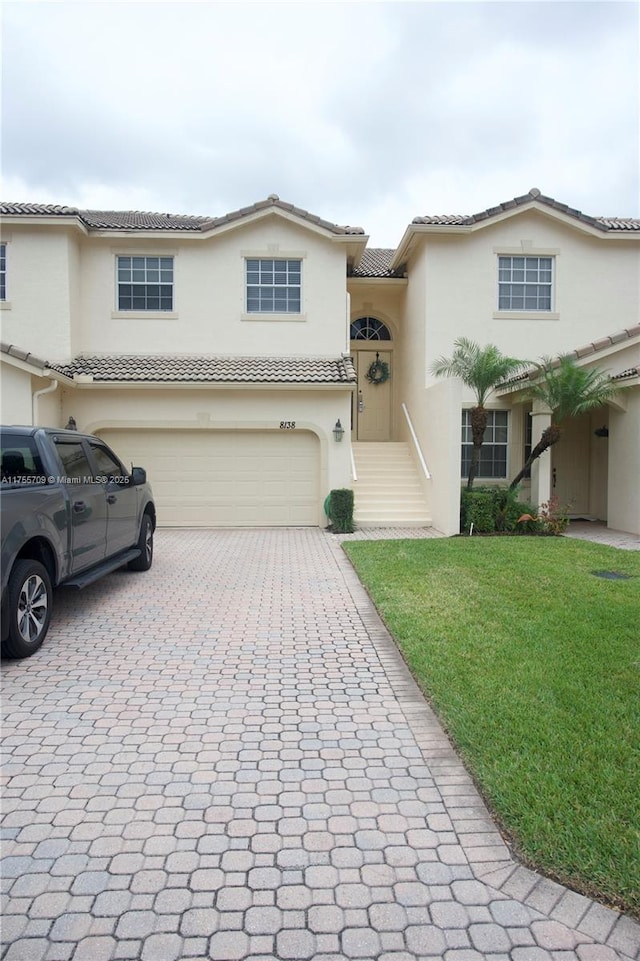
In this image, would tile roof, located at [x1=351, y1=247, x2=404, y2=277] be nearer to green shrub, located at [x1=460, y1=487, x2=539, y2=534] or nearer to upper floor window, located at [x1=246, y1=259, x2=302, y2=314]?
upper floor window, located at [x1=246, y1=259, x2=302, y2=314]

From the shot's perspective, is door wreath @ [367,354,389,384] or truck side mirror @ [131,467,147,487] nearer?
truck side mirror @ [131,467,147,487]

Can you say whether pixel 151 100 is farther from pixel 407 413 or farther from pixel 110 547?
pixel 407 413

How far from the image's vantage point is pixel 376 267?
1691cm

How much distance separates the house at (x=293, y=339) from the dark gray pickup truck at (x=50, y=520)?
5.48m

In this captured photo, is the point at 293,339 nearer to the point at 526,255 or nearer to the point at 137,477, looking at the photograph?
the point at 526,255

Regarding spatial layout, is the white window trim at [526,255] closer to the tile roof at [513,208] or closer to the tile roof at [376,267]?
the tile roof at [513,208]

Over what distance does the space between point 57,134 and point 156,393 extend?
5.75 meters

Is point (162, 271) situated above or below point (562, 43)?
below

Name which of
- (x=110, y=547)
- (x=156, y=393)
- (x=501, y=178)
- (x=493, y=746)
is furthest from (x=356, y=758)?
(x=501, y=178)

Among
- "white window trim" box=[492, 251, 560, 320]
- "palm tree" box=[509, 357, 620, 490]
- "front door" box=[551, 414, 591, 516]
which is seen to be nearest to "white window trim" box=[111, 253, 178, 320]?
"white window trim" box=[492, 251, 560, 320]

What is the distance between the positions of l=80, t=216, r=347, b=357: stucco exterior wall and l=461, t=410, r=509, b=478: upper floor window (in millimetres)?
4132

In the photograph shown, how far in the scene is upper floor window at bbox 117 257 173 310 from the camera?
14.1 meters

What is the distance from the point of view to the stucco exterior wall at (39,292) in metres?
13.3

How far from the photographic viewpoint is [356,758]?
11.2ft
